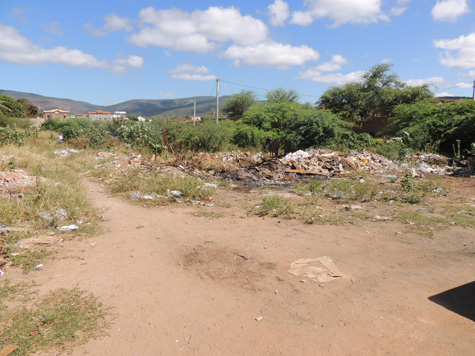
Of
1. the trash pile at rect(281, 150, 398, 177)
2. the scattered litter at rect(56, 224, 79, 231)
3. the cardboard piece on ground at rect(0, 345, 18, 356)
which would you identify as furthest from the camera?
the trash pile at rect(281, 150, 398, 177)

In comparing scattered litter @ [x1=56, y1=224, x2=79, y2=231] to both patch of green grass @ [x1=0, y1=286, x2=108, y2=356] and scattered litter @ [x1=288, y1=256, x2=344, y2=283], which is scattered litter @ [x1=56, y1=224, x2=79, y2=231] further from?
A: scattered litter @ [x1=288, y1=256, x2=344, y2=283]

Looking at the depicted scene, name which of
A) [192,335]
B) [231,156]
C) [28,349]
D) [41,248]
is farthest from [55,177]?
[231,156]

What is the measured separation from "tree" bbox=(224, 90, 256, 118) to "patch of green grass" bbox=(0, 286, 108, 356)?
32.2m

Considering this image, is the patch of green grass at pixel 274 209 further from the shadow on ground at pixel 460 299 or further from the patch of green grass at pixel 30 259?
the patch of green grass at pixel 30 259

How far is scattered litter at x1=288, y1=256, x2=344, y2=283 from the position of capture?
10.0 ft

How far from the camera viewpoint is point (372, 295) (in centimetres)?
271

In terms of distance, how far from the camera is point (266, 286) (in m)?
2.92

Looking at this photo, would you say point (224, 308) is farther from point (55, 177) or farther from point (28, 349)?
point (55, 177)

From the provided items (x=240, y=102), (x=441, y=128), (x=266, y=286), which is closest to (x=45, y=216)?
(x=266, y=286)

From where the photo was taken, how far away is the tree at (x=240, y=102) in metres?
34.0

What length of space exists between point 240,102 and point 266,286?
32.4 m

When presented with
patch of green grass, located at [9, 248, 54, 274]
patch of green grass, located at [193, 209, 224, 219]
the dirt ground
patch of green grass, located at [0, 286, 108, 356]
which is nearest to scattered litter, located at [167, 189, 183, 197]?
patch of green grass, located at [193, 209, 224, 219]

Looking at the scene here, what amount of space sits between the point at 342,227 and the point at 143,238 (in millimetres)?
2859

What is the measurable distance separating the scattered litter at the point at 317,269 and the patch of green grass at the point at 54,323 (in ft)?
6.07
